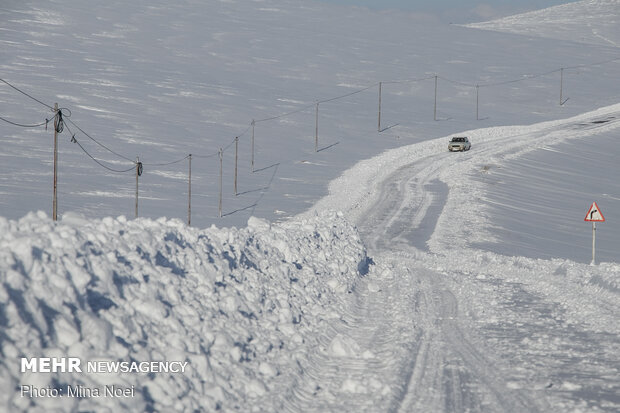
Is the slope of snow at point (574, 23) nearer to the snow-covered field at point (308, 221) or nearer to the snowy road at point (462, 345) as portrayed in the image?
the snow-covered field at point (308, 221)

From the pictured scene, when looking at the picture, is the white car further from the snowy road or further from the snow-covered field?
the snowy road

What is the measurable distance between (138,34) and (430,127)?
184 feet

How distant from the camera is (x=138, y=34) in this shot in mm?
107125

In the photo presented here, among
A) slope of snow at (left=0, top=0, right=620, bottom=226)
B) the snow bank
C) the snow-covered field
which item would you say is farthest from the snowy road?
slope of snow at (left=0, top=0, right=620, bottom=226)

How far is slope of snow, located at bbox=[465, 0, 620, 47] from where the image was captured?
142525 mm

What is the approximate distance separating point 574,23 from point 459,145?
384 feet

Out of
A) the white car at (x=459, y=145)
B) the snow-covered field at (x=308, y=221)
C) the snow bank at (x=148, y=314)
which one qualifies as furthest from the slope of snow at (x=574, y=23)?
the snow bank at (x=148, y=314)

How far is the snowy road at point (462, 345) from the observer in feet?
25.9

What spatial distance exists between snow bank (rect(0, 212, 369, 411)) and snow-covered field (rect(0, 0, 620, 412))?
0.03 meters

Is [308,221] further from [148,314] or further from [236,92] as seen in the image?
[236,92]

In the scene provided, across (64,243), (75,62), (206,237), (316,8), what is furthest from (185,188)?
(316,8)

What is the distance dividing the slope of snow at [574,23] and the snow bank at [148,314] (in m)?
141

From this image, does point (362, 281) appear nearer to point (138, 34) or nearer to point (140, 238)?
point (140, 238)

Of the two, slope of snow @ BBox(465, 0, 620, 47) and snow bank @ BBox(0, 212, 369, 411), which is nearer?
snow bank @ BBox(0, 212, 369, 411)
